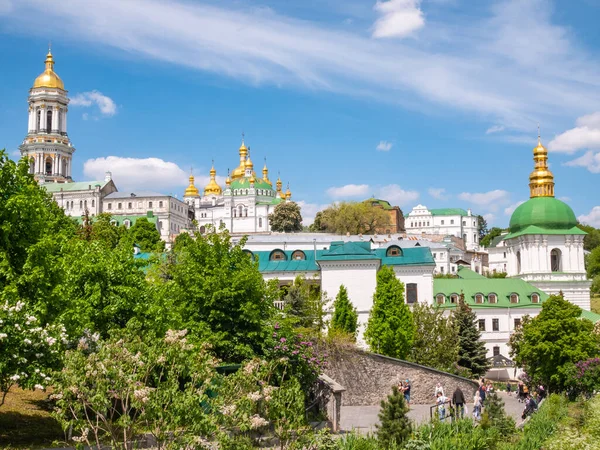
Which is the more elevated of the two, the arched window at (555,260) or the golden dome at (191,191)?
the golden dome at (191,191)

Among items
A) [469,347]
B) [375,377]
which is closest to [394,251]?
[469,347]

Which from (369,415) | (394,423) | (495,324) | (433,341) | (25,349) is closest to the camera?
(25,349)

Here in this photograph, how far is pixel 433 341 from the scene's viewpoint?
39.6m

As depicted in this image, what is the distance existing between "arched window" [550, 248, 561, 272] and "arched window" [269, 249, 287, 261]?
88.5 ft

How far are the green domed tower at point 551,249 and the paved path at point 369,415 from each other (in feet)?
118

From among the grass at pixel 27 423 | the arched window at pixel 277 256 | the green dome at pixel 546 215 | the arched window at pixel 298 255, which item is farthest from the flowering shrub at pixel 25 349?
the green dome at pixel 546 215

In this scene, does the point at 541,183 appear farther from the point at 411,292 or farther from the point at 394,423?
the point at 394,423

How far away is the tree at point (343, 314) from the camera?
41.0m

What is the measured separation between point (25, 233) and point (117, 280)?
4453 millimetres

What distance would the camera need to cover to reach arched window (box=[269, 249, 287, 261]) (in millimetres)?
52769

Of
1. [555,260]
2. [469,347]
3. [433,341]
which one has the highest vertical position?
[555,260]

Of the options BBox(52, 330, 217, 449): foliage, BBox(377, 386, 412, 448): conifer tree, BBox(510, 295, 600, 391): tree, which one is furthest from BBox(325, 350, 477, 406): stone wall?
BBox(52, 330, 217, 449): foliage

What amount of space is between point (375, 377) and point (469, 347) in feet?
48.5

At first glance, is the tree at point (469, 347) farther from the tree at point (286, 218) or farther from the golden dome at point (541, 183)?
the tree at point (286, 218)
